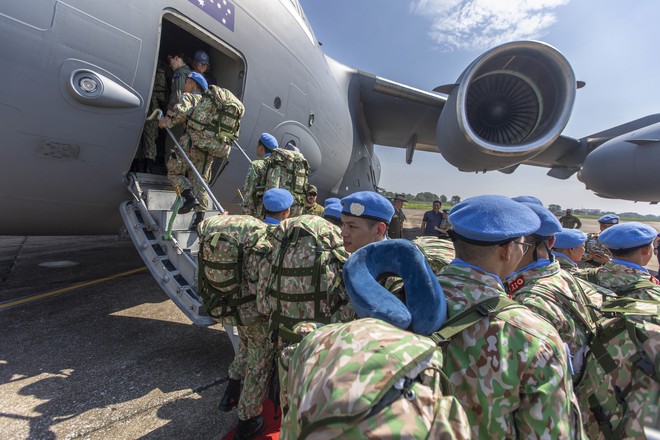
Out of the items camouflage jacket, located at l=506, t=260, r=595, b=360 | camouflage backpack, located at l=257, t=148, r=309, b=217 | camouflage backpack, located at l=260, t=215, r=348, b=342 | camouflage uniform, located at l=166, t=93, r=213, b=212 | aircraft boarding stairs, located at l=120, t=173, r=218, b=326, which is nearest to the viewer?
camouflage jacket, located at l=506, t=260, r=595, b=360

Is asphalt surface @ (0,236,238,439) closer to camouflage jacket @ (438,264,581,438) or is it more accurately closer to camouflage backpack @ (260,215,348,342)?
camouflage backpack @ (260,215,348,342)

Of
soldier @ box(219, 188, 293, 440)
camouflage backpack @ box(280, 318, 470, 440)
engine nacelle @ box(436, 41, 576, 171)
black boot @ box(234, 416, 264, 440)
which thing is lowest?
black boot @ box(234, 416, 264, 440)

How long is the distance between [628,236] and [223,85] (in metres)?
4.62

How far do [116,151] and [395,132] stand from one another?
8872 millimetres

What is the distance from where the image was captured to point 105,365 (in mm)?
3051

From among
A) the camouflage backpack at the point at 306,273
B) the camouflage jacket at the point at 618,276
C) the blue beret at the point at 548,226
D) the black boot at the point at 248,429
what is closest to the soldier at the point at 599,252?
the camouflage jacket at the point at 618,276

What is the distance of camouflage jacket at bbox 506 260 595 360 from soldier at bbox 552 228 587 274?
1.26 metres

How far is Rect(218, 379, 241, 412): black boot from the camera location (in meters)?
2.51

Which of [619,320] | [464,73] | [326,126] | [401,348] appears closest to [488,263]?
[401,348]

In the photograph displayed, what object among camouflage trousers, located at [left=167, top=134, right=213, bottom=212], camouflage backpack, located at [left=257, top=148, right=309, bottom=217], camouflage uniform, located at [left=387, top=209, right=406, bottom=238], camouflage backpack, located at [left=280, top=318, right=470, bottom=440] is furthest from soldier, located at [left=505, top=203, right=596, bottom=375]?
camouflage uniform, located at [left=387, top=209, right=406, bottom=238]

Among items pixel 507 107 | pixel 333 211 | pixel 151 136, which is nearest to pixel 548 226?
pixel 333 211

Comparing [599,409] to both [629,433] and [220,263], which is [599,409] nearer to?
[629,433]

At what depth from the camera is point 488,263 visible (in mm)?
1179

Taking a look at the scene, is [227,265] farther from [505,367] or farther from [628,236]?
[628,236]
